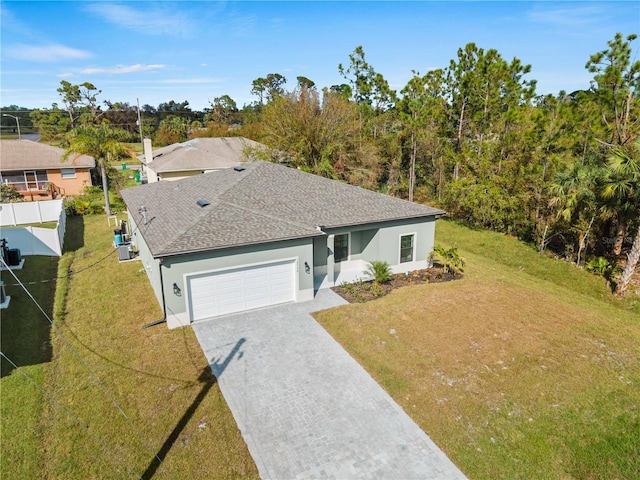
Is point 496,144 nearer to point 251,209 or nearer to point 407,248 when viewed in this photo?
point 407,248

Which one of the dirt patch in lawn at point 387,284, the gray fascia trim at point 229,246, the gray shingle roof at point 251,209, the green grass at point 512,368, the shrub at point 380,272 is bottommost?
the green grass at point 512,368

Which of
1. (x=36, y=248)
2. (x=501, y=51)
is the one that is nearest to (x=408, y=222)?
(x=501, y=51)

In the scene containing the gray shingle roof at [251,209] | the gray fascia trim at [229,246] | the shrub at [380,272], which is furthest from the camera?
the shrub at [380,272]

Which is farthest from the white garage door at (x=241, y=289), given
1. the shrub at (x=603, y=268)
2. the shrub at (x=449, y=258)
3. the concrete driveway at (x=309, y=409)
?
the shrub at (x=603, y=268)

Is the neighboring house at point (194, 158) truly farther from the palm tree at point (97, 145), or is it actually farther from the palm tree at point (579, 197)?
Answer: the palm tree at point (579, 197)

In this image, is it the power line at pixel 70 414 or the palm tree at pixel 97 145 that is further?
the palm tree at pixel 97 145
